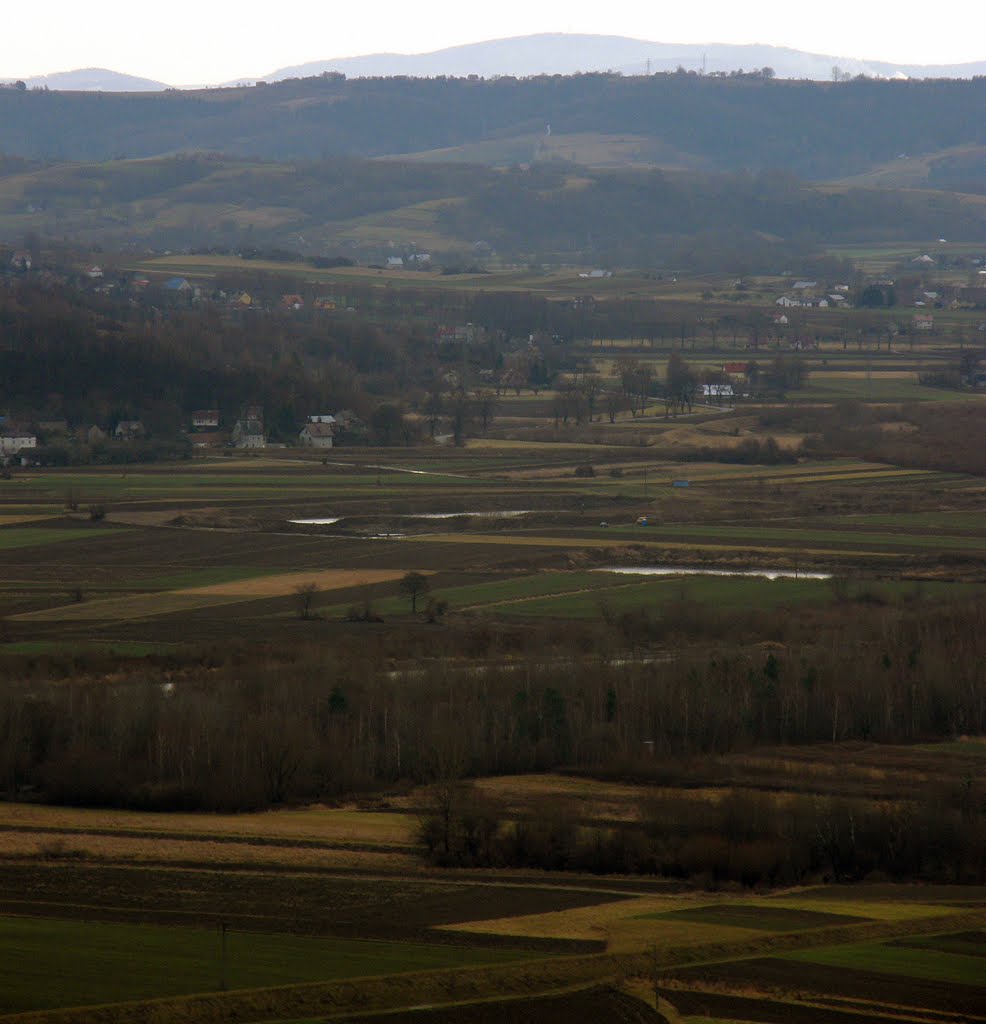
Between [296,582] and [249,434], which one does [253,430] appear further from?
[296,582]

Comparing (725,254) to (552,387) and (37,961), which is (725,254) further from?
(37,961)

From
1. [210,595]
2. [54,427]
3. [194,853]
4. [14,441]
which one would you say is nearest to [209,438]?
[54,427]

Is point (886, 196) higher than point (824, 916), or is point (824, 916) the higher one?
point (886, 196)

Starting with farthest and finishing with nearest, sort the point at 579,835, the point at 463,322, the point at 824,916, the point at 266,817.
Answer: the point at 463,322, the point at 266,817, the point at 579,835, the point at 824,916

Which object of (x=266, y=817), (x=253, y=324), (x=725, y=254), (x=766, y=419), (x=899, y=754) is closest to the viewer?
(x=266, y=817)

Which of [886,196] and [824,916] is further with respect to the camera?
[886,196]

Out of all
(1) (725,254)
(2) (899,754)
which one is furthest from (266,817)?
(1) (725,254)

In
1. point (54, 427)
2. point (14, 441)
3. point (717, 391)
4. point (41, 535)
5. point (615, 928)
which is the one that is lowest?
point (615, 928)
